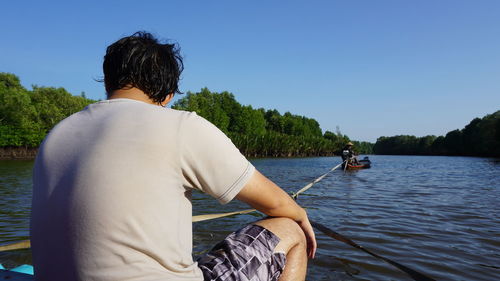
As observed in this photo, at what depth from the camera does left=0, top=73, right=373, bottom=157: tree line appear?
4131 cm

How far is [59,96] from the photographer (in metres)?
50.3

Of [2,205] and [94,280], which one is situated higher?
[94,280]

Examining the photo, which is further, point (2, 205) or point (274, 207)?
point (2, 205)

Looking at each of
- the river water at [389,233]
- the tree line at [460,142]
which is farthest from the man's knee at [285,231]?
the tree line at [460,142]

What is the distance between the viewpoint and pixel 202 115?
65.2 metres

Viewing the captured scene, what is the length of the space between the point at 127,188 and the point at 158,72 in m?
0.67

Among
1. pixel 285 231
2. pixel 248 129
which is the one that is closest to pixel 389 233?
pixel 285 231

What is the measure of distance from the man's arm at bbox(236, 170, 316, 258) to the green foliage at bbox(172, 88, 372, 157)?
5181cm

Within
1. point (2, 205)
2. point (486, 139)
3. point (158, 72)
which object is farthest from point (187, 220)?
point (486, 139)

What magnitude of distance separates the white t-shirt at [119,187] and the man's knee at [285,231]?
2.44ft

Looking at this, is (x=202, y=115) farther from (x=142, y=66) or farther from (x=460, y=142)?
(x=460, y=142)

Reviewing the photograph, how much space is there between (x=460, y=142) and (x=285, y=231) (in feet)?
338

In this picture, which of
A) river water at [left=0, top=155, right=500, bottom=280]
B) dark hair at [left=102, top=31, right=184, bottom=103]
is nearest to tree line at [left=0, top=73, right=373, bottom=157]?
river water at [left=0, top=155, right=500, bottom=280]

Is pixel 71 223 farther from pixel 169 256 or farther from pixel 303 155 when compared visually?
pixel 303 155
